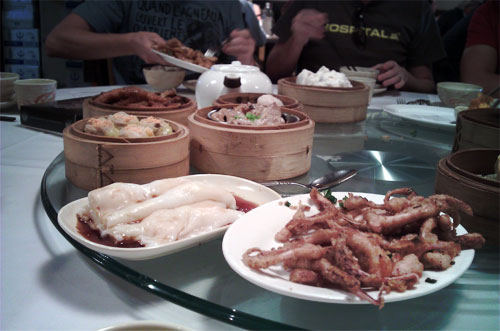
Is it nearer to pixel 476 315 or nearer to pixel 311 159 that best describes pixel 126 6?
pixel 311 159

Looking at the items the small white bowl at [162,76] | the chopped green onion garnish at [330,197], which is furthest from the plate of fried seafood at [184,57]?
the chopped green onion garnish at [330,197]

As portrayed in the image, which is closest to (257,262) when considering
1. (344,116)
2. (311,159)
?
(311,159)

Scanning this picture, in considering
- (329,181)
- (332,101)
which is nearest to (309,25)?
(332,101)

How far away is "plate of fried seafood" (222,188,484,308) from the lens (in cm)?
75

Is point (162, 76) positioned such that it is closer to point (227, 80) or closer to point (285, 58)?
point (227, 80)

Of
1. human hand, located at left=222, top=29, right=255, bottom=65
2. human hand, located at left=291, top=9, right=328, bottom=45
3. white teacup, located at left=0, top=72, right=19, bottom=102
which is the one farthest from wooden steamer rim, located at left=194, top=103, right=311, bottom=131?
human hand, located at left=291, top=9, right=328, bottom=45

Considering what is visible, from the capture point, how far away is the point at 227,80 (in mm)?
2160

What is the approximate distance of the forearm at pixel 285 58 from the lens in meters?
4.20

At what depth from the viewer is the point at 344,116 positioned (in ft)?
7.75

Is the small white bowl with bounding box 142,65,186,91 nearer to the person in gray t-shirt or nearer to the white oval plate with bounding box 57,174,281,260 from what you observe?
the person in gray t-shirt

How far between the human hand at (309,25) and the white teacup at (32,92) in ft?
8.28

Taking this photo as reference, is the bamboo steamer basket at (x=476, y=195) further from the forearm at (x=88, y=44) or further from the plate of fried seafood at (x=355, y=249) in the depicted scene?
the forearm at (x=88, y=44)

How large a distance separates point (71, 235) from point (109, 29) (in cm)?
341

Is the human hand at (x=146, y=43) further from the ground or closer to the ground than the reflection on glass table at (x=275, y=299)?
further from the ground
